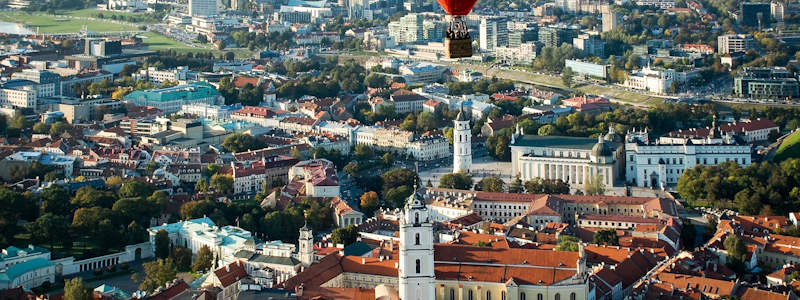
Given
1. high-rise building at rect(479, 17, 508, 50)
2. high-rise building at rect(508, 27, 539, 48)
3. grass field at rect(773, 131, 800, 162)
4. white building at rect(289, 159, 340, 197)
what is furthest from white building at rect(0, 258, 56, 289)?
high-rise building at rect(479, 17, 508, 50)

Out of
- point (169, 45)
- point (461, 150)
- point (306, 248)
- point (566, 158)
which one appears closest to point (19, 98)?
point (461, 150)

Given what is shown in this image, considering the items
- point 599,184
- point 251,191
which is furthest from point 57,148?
point 599,184

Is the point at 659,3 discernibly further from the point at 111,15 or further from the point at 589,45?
the point at 111,15

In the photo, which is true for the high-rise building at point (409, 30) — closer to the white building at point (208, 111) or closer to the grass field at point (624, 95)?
the grass field at point (624, 95)

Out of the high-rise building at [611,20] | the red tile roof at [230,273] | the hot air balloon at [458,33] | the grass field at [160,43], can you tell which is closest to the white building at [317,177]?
the red tile roof at [230,273]

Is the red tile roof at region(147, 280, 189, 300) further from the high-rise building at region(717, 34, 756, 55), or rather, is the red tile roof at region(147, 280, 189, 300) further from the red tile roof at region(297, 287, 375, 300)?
the high-rise building at region(717, 34, 756, 55)

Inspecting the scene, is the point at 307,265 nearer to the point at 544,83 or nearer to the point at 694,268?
the point at 694,268
